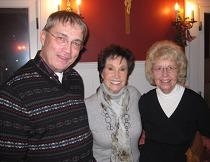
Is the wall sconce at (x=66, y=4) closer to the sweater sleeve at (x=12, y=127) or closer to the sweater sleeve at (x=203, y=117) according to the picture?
the sweater sleeve at (x=203, y=117)

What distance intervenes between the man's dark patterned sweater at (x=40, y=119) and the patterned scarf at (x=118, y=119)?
50cm

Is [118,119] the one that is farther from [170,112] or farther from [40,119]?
[40,119]

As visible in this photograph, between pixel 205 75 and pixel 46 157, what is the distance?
3.61 metres

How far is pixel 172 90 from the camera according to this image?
2.39 meters

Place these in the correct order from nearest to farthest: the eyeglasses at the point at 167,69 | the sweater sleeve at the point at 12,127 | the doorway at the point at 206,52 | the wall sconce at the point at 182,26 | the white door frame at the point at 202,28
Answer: the sweater sleeve at the point at 12,127
the eyeglasses at the point at 167,69
the wall sconce at the point at 182,26
the white door frame at the point at 202,28
the doorway at the point at 206,52

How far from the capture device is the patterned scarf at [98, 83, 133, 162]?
2.20m

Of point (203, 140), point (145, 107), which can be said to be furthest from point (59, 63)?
point (203, 140)

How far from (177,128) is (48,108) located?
128 cm

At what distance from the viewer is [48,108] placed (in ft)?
4.93

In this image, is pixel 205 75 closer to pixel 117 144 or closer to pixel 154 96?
pixel 154 96

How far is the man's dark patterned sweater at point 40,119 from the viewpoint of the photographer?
136 cm

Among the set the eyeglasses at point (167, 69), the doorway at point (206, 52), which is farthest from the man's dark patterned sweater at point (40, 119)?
the doorway at point (206, 52)

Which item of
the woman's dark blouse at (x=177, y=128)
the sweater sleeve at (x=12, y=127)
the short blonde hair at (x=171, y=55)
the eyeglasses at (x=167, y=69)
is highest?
the short blonde hair at (x=171, y=55)

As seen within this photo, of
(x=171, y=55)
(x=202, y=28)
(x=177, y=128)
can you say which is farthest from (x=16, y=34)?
(x=202, y=28)
